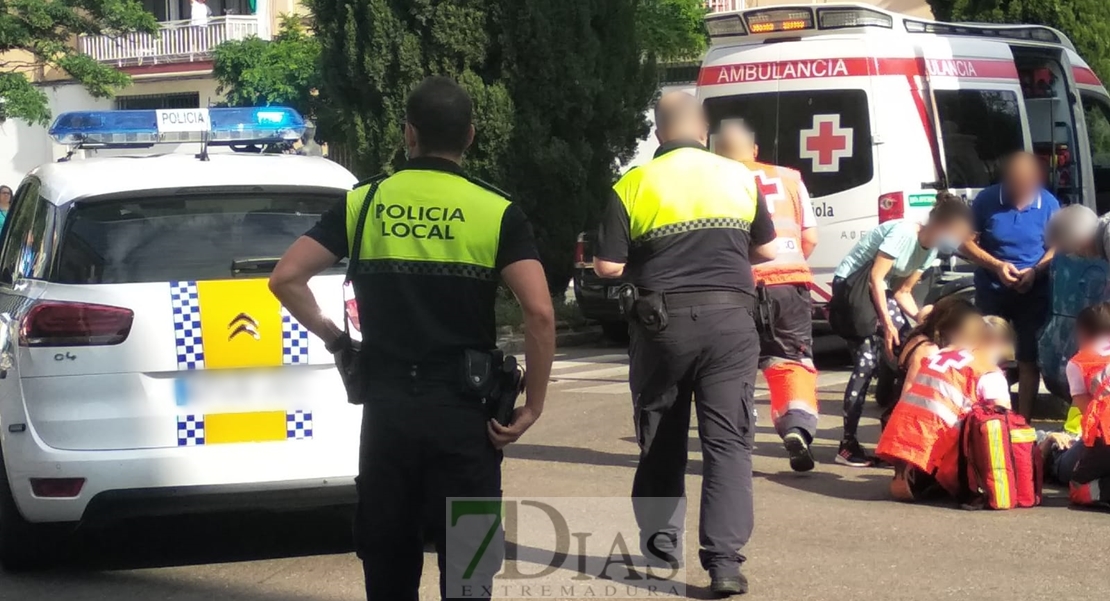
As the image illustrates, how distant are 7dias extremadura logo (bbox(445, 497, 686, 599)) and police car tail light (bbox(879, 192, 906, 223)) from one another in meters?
5.11

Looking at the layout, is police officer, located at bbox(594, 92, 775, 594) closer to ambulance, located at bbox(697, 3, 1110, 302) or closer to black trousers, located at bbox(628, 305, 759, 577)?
black trousers, located at bbox(628, 305, 759, 577)

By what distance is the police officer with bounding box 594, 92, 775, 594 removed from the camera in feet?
17.5

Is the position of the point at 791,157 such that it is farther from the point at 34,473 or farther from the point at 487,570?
the point at 487,570

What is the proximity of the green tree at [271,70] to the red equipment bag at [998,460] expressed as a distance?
824 inches

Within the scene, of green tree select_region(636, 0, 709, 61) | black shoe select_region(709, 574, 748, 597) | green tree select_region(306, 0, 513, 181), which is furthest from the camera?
green tree select_region(636, 0, 709, 61)

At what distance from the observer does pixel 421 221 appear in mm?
3766

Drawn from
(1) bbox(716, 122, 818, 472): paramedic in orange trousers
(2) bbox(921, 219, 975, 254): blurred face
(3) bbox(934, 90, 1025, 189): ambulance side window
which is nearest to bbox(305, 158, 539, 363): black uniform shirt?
(1) bbox(716, 122, 818, 472): paramedic in orange trousers

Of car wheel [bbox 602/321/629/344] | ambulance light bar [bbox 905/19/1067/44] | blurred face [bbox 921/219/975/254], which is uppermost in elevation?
ambulance light bar [bbox 905/19/1067/44]

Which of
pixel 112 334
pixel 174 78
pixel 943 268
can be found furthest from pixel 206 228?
pixel 174 78

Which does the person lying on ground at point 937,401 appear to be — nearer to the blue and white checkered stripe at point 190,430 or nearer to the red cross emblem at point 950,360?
the red cross emblem at point 950,360

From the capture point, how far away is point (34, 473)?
221 inches

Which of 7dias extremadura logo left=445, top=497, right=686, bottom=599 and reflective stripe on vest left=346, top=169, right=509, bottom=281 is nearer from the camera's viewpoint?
reflective stripe on vest left=346, top=169, right=509, bottom=281

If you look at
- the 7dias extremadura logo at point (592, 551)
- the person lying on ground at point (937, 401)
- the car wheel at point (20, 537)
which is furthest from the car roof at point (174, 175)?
the person lying on ground at point (937, 401)

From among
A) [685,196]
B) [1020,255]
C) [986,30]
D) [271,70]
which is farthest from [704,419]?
[271,70]
